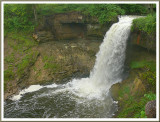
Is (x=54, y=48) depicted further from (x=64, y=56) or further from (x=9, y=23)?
(x=9, y=23)

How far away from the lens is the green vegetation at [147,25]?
8.66m

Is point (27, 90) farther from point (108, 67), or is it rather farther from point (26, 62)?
point (108, 67)

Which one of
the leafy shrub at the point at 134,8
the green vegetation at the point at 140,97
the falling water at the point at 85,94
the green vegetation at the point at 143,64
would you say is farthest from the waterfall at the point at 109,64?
the leafy shrub at the point at 134,8

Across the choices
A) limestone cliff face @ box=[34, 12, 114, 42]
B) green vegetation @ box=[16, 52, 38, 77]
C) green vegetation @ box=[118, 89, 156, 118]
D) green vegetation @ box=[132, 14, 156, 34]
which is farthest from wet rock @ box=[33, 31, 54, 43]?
green vegetation @ box=[118, 89, 156, 118]

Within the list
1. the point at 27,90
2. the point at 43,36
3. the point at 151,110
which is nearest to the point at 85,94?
the point at 27,90

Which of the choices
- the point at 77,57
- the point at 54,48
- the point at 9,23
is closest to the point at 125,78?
the point at 77,57

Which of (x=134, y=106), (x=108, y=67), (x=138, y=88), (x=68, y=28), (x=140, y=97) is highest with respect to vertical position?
(x=68, y=28)

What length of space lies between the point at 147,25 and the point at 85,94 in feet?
21.9

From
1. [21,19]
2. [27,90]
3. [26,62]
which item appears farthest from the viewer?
[21,19]

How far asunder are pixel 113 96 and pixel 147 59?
3.57m

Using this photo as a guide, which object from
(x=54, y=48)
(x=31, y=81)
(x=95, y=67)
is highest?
(x=54, y=48)

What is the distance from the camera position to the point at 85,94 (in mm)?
11148

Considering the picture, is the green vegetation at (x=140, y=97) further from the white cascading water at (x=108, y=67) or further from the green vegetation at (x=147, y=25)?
the green vegetation at (x=147, y=25)

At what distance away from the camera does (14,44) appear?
14.8 meters
